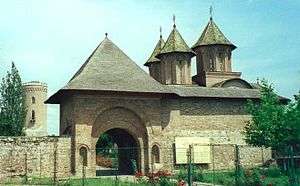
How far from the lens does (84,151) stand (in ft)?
80.3

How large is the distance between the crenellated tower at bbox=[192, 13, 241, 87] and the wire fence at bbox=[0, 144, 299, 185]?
25.9 ft

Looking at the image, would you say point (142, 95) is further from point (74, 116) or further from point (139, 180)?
point (139, 180)

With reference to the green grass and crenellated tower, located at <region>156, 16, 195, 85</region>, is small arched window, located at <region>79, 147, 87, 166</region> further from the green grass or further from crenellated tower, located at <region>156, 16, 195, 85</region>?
crenellated tower, located at <region>156, 16, 195, 85</region>

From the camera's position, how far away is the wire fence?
2156 cm

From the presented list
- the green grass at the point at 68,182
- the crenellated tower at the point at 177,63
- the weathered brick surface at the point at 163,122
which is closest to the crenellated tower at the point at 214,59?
the crenellated tower at the point at 177,63

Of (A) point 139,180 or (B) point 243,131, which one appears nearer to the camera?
(A) point 139,180

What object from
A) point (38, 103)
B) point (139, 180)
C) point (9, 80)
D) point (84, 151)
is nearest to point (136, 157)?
point (84, 151)

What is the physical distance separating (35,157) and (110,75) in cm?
612

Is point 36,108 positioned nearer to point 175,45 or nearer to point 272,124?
point 175,45

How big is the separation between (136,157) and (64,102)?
5453mm

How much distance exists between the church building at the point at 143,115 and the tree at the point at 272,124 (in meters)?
1.67

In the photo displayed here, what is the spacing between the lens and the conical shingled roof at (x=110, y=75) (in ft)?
81.5

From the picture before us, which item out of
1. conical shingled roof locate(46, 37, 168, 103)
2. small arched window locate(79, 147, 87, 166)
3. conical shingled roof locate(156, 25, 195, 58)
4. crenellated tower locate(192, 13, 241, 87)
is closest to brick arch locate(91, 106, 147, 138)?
small arched window locate(79, 147, 87, 166)

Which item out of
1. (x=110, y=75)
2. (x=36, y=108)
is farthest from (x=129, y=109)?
(x=36, y=108)
